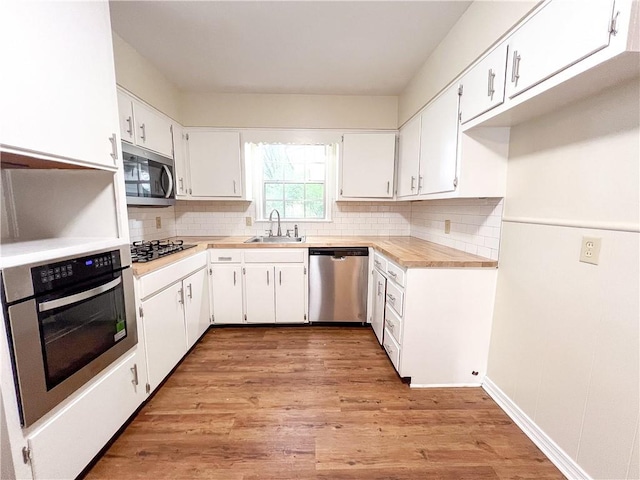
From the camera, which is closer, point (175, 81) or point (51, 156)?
point (51, 156)

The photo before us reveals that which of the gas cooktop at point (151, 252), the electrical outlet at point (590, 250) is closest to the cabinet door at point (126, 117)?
the gas cooktop at point (151, 252)

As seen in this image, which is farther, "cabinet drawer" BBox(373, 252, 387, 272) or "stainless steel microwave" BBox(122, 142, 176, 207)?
"cabinet drawer" BBox(373, 252, 387, 272)

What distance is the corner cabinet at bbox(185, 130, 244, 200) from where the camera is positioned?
2.84 metres

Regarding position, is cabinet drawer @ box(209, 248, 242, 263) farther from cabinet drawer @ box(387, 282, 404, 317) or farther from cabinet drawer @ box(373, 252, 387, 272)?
cabinet drawer @ box(387, 282, 404, 317)

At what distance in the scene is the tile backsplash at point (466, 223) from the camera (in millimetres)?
1803

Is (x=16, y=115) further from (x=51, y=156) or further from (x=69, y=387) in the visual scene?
(x=69, y=387)

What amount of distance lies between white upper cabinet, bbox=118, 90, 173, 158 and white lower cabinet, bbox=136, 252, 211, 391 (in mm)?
1016

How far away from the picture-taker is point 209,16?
5.57 ft

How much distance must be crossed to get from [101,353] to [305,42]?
2337mm

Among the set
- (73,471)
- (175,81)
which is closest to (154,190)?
(175,81)

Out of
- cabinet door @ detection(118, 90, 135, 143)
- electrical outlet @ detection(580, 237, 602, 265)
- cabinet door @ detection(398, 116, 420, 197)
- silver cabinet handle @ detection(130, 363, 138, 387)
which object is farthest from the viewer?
cabinet door @ detection(398, 116, 420, 197)

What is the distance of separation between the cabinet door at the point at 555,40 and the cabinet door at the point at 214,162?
Answer: 2.42 metres

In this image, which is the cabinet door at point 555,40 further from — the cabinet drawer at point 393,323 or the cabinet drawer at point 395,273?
the cabinet drawer at point 393,323

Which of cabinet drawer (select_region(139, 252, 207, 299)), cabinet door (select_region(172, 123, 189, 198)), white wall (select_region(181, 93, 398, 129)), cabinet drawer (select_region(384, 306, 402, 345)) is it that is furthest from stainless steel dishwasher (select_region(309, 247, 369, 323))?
cabinet door (select_region(172, 123, 189, 198))
